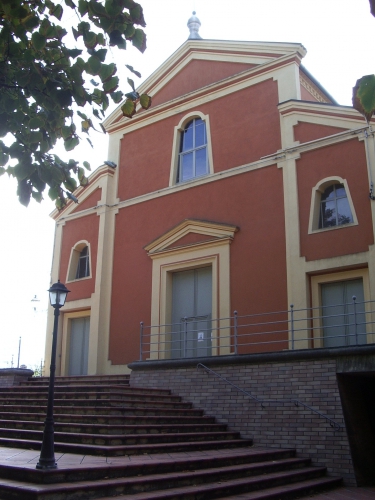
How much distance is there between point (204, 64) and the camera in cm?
1816

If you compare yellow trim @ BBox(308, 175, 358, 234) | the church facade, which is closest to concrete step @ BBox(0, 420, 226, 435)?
the church facade

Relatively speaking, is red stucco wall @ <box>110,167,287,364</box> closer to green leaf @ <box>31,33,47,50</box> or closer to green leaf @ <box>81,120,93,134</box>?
green leaf @ <box>81,120,93,134</box>

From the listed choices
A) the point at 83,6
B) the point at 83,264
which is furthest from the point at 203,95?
the point at 83,6

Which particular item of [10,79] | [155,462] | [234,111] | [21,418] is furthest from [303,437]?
[234,111]

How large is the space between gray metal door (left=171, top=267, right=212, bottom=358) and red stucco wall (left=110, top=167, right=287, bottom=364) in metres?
0.93

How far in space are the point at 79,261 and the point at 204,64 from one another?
25.0 ft

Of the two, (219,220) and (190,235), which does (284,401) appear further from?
(190,235)

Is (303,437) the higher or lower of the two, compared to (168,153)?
lower

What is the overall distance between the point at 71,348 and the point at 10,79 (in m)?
13.5

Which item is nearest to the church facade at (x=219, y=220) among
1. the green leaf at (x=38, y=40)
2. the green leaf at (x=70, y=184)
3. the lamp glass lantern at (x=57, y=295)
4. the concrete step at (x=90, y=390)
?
the concrete step at (x=90, y=390)

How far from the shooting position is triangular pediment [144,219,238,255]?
51.5 feet

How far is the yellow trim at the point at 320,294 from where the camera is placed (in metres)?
12.7

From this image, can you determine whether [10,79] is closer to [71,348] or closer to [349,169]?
[349,169]

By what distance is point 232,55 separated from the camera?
17281mm
